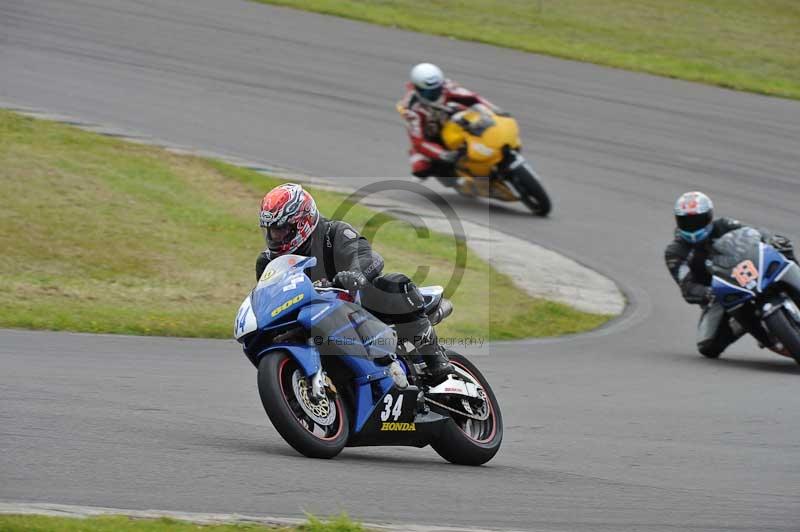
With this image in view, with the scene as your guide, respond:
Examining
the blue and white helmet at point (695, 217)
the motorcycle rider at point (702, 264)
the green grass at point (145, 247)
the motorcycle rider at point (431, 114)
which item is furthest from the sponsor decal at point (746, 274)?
the motorcycle rider at point (431, 114)

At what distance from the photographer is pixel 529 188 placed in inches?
746

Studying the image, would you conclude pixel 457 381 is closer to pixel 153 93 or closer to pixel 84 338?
pixel 84 338

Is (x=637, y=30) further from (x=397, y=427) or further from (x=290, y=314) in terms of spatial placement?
(x=290, y=314)

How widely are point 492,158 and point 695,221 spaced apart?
20.2ft

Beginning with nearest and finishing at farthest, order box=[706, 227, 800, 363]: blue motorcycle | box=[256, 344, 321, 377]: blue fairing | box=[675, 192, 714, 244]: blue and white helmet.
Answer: box=[256, 344, 321, 377]: blue fairing → box=[706, 227, 800, 363]: blue motorcycle → box=[675, 192, 714, 244]: blue and white helmet

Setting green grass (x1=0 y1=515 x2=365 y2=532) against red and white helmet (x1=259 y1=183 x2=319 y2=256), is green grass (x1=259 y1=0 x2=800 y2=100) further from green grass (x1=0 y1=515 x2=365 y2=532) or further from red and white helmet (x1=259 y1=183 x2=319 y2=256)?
green grass (x1=0 y1=515 x2=365 y2=532)

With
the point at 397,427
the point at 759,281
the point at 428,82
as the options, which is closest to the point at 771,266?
the point at 759,281

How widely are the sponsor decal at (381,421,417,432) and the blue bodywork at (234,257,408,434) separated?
155 mm

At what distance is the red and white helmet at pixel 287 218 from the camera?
700 centimetres

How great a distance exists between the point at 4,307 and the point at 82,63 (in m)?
12.9

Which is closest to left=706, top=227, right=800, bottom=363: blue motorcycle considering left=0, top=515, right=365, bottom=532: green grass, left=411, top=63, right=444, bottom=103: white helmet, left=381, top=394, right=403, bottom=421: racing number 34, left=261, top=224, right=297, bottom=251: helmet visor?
left=381, top=394, right=403, bottom=421: racing number 34

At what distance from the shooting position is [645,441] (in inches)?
344

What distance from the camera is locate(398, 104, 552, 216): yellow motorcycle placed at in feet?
61.7

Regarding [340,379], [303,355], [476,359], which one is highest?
[303,355]
